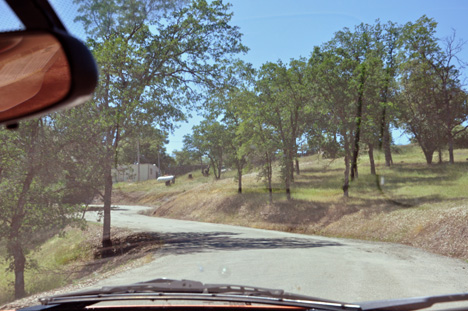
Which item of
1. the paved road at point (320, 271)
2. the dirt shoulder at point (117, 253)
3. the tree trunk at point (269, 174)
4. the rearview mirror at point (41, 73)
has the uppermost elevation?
the rearview mirror at point (41, 73)

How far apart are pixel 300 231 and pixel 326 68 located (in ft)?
31.0

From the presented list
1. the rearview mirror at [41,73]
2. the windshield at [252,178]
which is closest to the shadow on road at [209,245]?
the windshield at [252,178]

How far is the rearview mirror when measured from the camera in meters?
2.42

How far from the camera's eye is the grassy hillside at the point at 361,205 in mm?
16203

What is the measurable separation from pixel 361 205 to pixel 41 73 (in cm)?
2236

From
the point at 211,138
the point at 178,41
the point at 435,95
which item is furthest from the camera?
the point at 211,138

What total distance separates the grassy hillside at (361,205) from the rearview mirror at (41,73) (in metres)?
12.6

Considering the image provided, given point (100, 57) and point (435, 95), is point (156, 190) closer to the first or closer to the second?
point (435, 95)

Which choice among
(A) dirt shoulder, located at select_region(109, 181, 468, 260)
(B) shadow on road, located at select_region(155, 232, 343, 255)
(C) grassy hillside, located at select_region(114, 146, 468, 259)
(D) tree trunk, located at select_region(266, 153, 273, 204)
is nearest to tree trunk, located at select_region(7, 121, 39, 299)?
(B) shadow on road, located at select_region(155, 232, 343, 255)

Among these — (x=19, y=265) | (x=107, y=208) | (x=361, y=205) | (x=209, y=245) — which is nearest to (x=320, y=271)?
(x=209, y=245)

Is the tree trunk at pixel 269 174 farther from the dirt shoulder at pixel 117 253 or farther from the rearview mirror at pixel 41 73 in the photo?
the rearview mirror at pixel 41 73

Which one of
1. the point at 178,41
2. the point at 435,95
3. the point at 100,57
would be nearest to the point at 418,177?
the point at 435,95

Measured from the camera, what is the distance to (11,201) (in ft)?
38.2

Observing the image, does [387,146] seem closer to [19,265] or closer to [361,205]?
[361,205]
